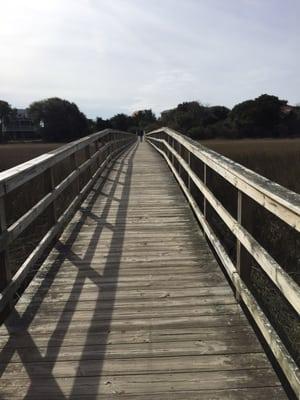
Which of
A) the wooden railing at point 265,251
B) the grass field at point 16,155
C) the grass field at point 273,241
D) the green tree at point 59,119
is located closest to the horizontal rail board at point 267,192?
the wooden railing at point 265,251

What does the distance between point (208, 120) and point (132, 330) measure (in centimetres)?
7256

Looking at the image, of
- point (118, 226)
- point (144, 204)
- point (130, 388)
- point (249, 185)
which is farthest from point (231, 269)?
point (144, 204)

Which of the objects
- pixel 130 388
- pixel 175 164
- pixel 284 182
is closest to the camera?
pixel 130 388

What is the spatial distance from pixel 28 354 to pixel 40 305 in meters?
0.79

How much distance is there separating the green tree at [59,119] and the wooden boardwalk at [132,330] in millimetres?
85220

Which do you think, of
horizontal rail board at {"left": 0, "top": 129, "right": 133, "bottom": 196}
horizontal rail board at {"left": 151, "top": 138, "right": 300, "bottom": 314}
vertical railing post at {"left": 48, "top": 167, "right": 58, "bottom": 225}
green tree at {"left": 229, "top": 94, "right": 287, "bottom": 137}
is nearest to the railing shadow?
vertical railing post at {"left": 48, "top": 167, "right": 58, "bottom": 225}

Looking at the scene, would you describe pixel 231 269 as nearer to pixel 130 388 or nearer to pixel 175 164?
pixel 130 388

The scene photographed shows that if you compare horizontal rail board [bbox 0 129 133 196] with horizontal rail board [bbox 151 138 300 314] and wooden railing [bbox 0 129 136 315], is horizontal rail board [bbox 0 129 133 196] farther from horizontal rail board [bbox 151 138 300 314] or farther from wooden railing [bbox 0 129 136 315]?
horizontal rail board [bbox 151 138 300 314]

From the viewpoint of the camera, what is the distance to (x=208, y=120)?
74.3 m

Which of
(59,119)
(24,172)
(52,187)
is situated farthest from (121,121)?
(24,172)

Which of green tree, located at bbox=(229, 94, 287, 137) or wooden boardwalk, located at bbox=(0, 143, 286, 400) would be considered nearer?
wooden boardwalk, located at bbox=(0, 143, 286, 400)

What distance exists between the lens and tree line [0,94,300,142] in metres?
65.9

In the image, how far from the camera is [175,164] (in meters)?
12.3

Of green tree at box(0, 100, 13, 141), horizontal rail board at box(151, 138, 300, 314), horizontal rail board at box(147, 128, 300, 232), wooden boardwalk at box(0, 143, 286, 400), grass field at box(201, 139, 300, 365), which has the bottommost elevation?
grass field at box(201, 139, 300, 365)
